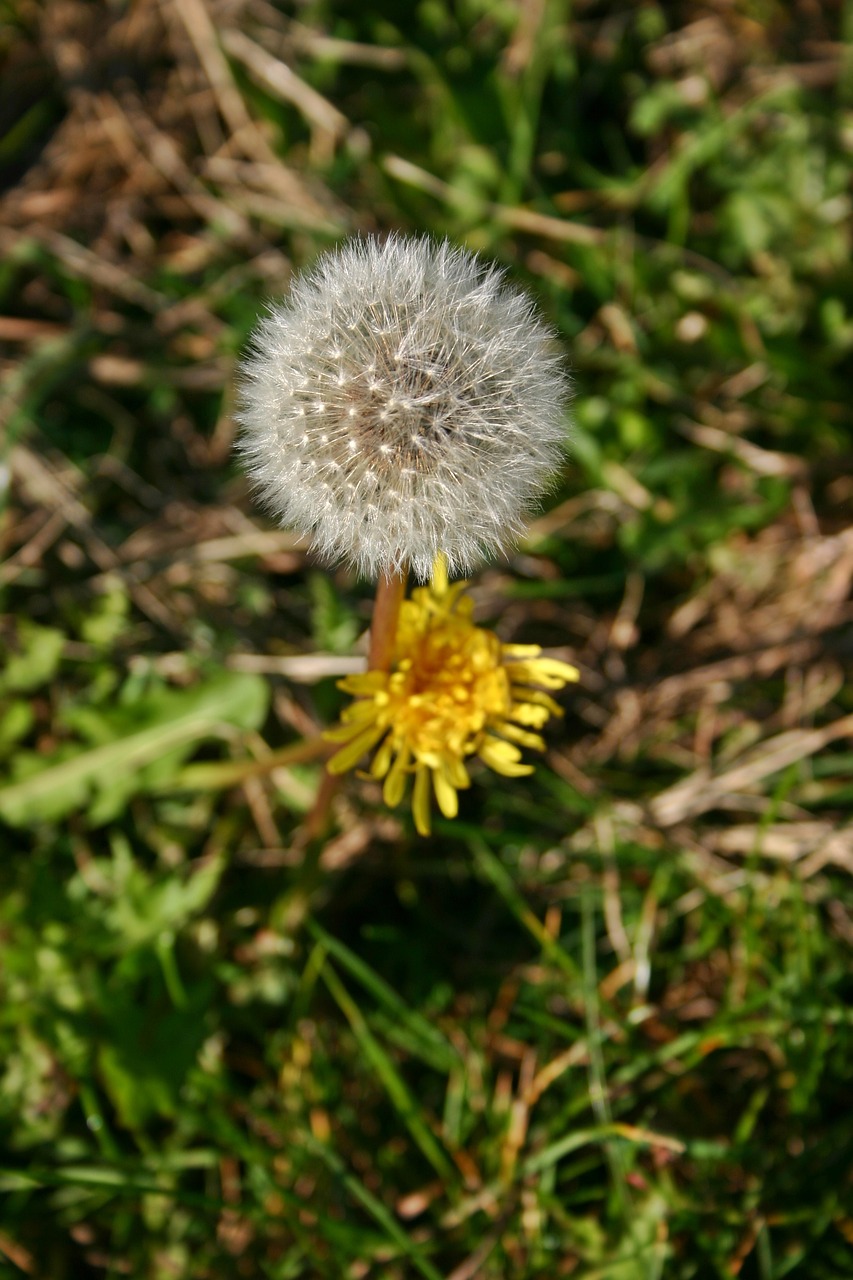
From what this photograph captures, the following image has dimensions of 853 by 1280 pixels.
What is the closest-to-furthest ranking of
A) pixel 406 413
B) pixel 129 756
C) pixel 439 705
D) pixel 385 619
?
pixel 406 413, pixel 385 619, pixel 439 705, pixel 129 756

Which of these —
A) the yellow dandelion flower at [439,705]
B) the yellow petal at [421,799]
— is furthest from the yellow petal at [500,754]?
the yellow petal at [421,799]

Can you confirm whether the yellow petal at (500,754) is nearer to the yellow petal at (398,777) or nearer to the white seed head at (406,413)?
the yellow petal at (398,777)

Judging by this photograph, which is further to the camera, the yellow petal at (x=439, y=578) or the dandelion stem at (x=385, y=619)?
the yellow petal at (x=439, y=578)

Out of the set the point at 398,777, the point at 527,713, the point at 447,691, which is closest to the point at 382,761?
the point at 398,777

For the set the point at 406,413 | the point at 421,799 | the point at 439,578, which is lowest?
the point at 421,799

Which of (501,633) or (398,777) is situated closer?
(398,777)

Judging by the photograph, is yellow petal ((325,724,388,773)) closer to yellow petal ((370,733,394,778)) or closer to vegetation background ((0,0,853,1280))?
yellow petal ((370,733,394,778))

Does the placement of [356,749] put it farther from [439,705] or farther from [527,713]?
[527,713]

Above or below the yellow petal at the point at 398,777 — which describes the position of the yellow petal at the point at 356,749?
above
